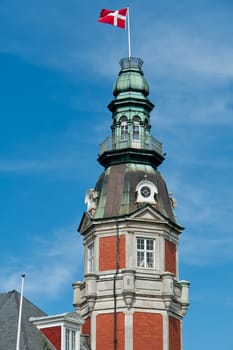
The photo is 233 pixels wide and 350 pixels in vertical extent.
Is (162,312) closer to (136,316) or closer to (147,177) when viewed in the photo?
(136,316)

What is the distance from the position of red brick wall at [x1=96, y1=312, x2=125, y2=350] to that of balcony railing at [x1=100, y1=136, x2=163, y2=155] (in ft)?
42.2

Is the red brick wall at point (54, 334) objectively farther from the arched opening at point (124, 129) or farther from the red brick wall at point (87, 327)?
the arched opening at point (124, 129)

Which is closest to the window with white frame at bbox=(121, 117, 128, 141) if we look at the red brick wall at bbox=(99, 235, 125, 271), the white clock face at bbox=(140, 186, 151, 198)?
the white clock face at bbox=(140, 186, 151, 198)

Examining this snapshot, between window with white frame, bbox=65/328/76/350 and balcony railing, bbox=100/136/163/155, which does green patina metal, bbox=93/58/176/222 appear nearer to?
balcony railing, bbox=100/136/163/155

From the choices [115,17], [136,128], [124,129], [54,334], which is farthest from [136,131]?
[54,334]

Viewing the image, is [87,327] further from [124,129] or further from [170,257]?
[124,129]

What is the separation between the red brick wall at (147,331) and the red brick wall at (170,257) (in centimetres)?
397

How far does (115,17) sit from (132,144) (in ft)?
31.3

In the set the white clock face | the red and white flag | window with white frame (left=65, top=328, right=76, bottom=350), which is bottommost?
window with white frame (left=65, top=328, right=76, bottom=350)

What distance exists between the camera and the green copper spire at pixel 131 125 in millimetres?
78000

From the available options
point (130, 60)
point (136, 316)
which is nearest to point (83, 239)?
point (136, 316)

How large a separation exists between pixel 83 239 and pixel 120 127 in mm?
8771

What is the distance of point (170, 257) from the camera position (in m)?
75.7

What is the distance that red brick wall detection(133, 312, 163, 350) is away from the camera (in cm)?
7169
